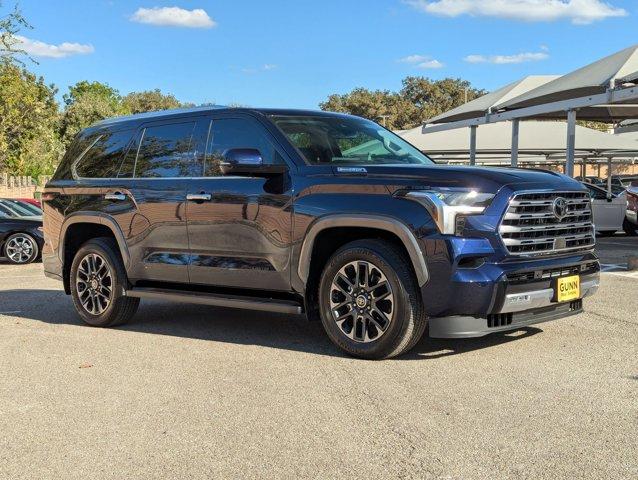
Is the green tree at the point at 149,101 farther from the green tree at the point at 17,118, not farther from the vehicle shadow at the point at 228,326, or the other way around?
the vehicle shadow at the point at 228,326

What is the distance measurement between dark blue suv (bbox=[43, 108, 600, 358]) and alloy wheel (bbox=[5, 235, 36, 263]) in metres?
7.91

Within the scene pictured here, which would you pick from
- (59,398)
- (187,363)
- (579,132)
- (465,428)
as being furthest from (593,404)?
(579,132)

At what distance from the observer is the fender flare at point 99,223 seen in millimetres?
7457

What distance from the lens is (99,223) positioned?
303 inches

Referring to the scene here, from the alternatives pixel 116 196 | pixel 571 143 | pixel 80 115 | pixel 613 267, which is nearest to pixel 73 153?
pixel 116 196

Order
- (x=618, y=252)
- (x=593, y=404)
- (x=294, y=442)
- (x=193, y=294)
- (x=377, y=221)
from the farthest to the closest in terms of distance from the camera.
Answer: (x=618, y=252) < (x=193, y=294) < (x=377, y=221) < (x=593, y=404) < (x=294, y=442)

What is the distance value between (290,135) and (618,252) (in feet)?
33.5

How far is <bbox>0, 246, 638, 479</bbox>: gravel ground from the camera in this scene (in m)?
3.87

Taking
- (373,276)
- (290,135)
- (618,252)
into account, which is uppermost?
(290,135)

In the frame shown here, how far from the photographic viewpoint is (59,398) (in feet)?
16.9

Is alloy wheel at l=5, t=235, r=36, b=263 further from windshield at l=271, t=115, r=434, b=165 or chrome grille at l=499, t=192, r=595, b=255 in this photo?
chrome grille at l=499, t=192, r=595, b=255

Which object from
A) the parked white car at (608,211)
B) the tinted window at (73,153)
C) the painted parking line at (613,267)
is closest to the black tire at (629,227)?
the parked white car at (608,211)

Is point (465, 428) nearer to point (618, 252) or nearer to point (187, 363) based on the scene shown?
point (187, 363)

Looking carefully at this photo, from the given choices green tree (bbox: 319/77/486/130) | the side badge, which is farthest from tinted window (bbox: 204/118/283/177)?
green tree (bbox: 319/77/486/130)
